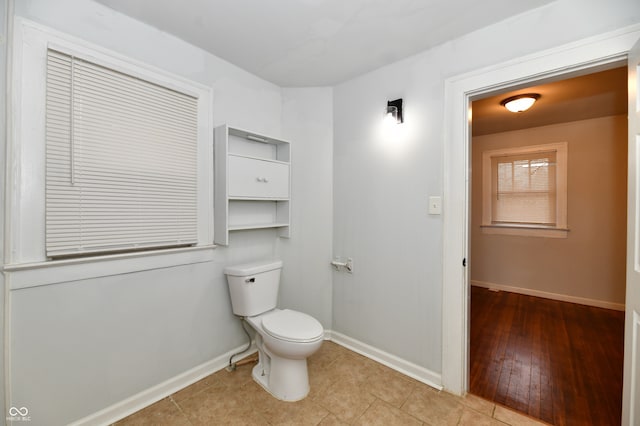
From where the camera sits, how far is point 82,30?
1.45m

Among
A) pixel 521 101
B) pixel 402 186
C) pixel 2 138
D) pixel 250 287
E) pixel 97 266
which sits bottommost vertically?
pixel 250 287

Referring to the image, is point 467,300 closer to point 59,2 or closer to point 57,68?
point 57,68

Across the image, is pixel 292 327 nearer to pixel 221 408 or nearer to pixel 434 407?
pixel 221 408

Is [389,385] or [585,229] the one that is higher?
[585,229]

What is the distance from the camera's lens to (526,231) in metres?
3.84

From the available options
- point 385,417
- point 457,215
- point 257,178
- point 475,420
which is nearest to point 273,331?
point 385,417

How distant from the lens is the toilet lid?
5.58 ft

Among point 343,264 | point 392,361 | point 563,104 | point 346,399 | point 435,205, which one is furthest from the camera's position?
point 563,104

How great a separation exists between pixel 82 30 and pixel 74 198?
878 millimetres

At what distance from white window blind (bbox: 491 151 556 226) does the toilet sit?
3547mm

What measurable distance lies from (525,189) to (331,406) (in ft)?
12.6

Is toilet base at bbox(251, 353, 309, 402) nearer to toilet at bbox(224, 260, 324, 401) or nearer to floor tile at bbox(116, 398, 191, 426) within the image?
toilet at bbox(224, 260, 324, 401)

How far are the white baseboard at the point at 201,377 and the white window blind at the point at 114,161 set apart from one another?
2.92ft

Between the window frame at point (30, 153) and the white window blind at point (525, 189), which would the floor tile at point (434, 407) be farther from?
the white window blind at point (525, 189)
